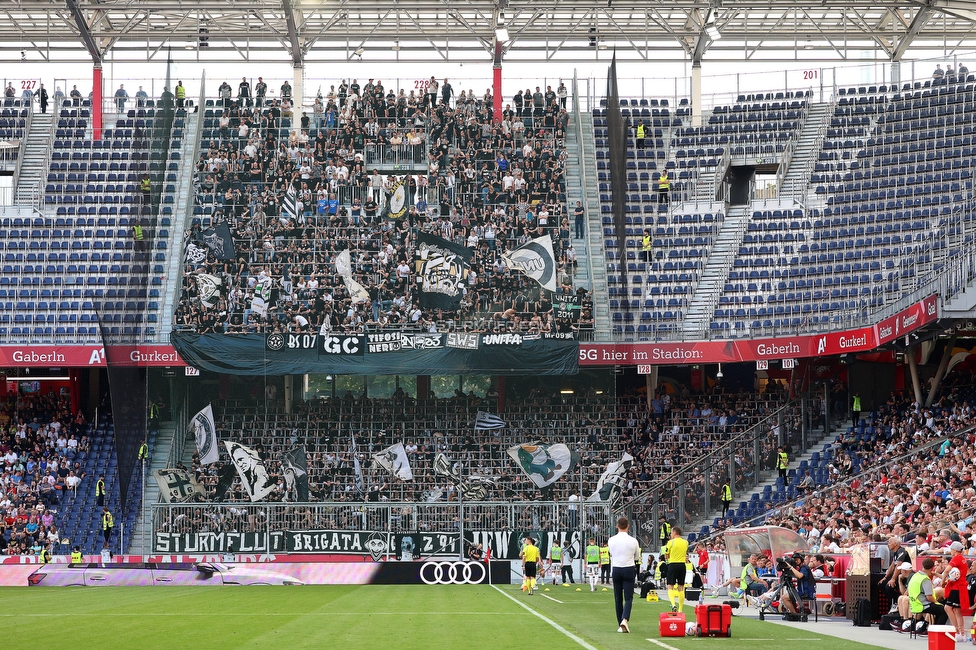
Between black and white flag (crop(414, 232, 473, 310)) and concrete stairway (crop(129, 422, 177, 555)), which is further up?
black and white flag (crop(414, 232, 473, 310))

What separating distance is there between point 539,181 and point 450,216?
11.9 ft

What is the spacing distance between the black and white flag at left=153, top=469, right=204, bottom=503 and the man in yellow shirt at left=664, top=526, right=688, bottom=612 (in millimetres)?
21687

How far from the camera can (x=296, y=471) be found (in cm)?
3797

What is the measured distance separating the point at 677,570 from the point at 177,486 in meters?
22.2

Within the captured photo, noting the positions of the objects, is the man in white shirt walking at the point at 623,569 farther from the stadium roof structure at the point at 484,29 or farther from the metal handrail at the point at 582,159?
the stadium roof structure at the point at 484,29

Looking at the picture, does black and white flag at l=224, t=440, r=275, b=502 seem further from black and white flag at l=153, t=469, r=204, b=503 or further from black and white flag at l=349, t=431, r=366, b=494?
black and white flag at l=349, t=431, r=366, b=494

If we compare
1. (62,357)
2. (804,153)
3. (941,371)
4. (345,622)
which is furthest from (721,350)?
(345,622)

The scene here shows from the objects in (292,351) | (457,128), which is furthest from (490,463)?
(457,128)

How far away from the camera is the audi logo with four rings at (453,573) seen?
3291cm

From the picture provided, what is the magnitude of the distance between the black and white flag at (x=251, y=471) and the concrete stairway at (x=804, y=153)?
67.6ft

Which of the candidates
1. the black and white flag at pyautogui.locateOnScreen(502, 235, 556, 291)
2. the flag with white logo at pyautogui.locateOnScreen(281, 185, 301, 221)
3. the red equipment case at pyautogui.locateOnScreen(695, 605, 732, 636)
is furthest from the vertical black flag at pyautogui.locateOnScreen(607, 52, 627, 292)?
the red equipment case at pyautogui.locateOnScreen(695, 605, 732, 636)

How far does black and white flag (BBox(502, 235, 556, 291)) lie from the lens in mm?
41344

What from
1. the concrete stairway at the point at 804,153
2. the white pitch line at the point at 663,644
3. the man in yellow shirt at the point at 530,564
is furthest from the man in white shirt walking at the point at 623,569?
the concrete stairway at the point at 804,153

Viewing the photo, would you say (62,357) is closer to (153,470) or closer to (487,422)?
(153,470)
